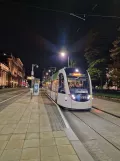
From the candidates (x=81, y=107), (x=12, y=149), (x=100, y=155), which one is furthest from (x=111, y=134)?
(x=81, y=107)

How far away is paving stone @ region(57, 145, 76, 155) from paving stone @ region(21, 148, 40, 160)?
0.61m

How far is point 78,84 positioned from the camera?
14.7 metres

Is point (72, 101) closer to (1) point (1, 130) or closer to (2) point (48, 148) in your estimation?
(1) point (1, 130)

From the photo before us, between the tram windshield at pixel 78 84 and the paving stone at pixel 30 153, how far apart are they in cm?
906

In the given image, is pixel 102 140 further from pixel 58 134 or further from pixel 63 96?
pixel 63 96

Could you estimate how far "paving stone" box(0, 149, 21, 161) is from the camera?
15.4ft

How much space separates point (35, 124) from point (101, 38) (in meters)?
33.5

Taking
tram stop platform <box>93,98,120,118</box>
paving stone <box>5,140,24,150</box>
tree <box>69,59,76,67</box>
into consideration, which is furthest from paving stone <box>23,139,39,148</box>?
tree <box>69,59,76,67</box>

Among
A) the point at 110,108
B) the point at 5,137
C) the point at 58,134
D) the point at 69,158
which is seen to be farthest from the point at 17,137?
the point at 110,108

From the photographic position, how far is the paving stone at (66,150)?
5109mm

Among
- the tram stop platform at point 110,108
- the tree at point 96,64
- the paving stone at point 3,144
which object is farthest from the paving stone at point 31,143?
the tree at point 96,64

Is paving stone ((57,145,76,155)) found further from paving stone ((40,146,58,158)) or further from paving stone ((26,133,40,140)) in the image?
paving stone ((26,133,40,140))

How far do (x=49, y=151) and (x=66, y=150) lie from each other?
0.47 metres

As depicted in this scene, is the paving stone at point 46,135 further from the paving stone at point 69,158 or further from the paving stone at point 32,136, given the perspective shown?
the paving stone at point 69,158
